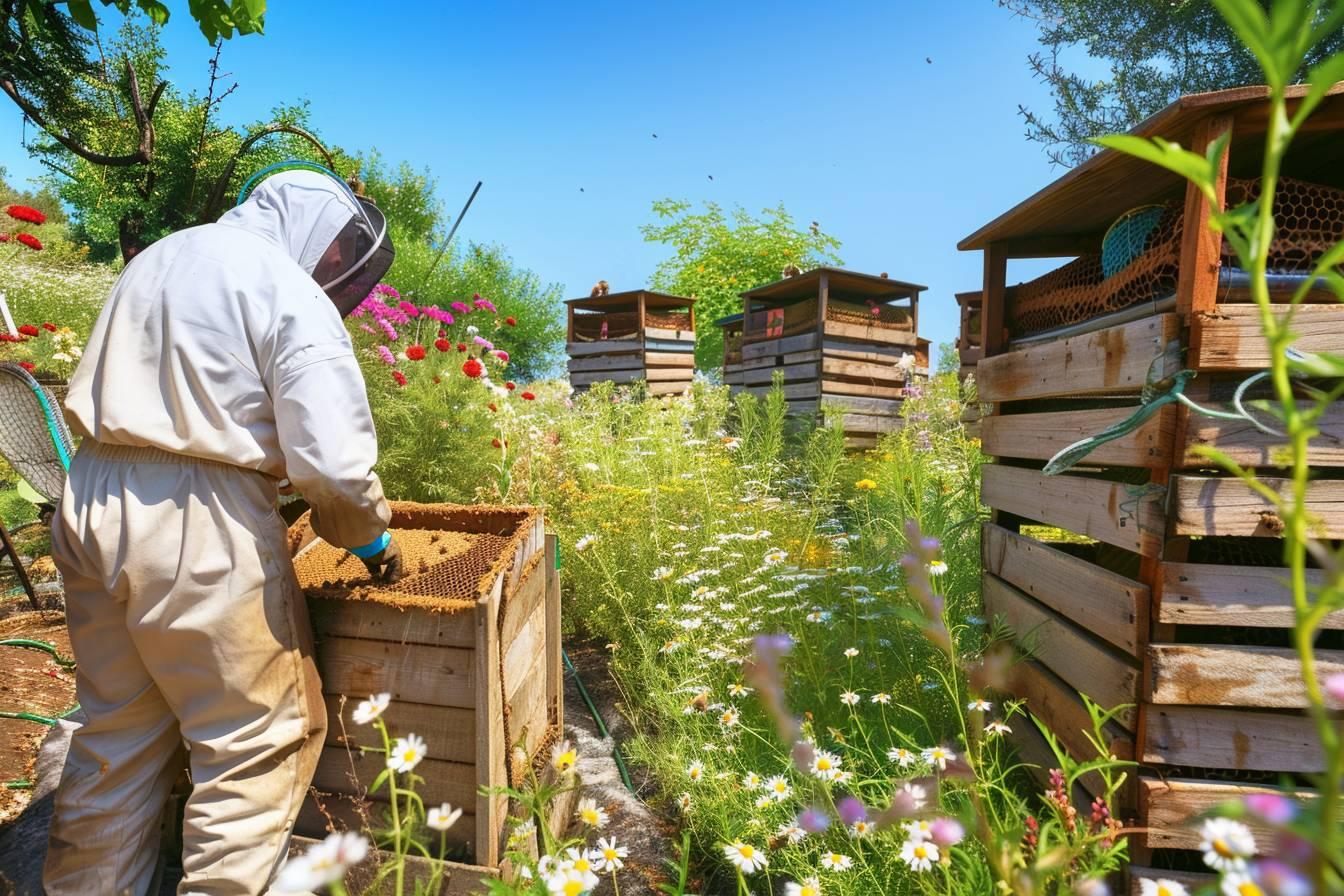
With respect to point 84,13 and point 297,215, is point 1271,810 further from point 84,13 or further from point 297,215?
point 84,13

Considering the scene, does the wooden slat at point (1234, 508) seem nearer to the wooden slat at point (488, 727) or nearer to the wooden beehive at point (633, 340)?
the wooden slat at point (488, 727)

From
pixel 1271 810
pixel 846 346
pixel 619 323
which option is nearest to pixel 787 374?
pixel 846 346

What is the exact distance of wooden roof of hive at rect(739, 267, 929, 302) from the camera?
325 inches

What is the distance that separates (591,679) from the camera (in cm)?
402

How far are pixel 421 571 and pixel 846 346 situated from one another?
22.6 feet

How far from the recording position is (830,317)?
8367mm

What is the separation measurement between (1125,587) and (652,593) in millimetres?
2310

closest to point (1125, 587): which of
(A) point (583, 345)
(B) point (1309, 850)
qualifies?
(B) point (1309, 850)

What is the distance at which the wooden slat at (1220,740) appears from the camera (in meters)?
2.10

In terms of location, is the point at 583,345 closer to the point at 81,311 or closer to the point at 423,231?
the point at 81,311

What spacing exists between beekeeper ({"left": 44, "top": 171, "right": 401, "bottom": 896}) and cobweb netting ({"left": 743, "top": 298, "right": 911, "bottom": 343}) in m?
7.04

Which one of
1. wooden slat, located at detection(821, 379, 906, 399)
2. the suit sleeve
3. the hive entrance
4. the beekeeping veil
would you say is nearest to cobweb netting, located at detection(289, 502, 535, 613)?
the hive entrance

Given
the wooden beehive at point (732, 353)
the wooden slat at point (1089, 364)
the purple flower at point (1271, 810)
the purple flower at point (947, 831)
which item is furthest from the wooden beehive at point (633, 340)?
the purple flower at point (1271, 810)

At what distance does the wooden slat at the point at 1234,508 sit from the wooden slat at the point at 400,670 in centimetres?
204
